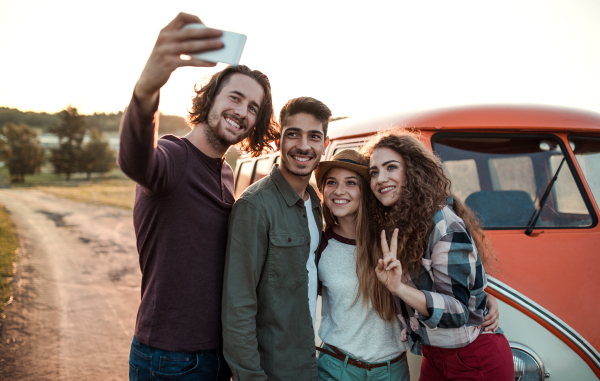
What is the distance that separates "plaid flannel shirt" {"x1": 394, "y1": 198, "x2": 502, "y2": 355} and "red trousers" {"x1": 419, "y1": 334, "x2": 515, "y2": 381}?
0.05 m

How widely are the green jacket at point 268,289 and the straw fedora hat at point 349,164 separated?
323mm

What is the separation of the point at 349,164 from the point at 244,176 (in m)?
5.46

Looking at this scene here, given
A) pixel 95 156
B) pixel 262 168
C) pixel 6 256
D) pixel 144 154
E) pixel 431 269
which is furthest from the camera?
pixel 95 156

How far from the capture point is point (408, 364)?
2.29m

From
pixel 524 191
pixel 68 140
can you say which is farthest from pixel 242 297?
pixel 68 140

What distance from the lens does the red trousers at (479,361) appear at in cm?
184

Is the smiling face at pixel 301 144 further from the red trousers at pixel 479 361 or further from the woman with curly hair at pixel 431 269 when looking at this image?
the red trousers at pixel 479 361

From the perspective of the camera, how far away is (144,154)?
1.46m

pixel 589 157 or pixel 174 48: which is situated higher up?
pixel 174 48

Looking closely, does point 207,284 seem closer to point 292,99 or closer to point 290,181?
point 290,181

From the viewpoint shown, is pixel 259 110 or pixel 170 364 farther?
pixel 259 110

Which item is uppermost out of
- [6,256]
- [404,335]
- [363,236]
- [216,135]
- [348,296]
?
[216,135]

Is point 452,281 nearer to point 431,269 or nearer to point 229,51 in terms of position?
point 431,269

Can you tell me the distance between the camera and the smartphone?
1.24 meters
